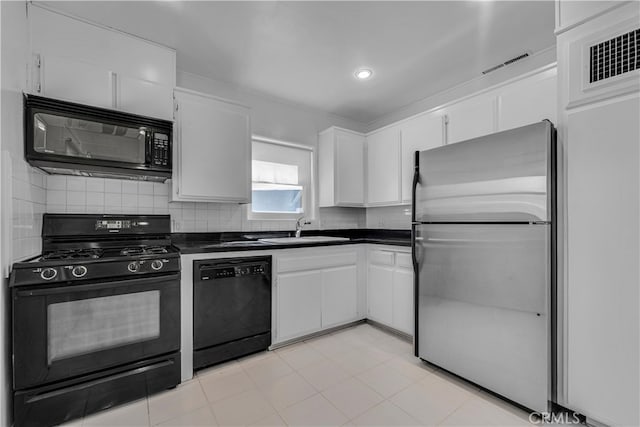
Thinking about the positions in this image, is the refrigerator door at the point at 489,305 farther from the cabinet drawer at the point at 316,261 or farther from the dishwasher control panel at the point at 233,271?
the dishwasher control panel at the point at 233,271

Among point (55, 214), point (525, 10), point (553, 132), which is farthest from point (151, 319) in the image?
point (525, 10)

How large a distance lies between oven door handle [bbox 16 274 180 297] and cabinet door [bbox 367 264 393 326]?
6.18ft

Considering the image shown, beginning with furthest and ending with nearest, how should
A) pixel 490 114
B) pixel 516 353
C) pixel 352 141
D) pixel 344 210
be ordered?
pixel 344 210
pixel 352 141
pixel 490 114
pixel 516 353

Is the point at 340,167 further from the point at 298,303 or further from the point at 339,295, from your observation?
the point at 298,303

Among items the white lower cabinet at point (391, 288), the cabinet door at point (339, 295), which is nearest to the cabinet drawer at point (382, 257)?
the white lower cabinet at point (391, 288)

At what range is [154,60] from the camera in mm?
2301

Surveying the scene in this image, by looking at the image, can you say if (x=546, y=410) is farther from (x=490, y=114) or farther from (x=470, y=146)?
(x=490, y=114)

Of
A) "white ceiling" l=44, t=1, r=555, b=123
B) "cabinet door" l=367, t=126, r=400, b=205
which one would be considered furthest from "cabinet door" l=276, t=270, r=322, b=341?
"white ceiling" l=44, t=1, r=555, b=123

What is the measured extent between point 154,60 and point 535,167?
2.80 metres

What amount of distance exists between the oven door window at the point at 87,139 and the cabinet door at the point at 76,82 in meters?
0.21

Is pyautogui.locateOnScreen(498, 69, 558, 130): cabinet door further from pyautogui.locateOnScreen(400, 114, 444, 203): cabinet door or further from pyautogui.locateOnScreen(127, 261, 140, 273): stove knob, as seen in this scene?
pyautogui.locateOnScreen(127, 261, 140, 273): stove knob

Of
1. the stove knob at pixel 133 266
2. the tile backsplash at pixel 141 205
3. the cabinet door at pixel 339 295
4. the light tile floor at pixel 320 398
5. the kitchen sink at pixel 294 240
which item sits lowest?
the light tile floor at pixel 320 398

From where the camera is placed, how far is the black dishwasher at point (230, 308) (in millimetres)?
2127

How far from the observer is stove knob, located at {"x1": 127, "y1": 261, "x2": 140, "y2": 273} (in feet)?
5.90
